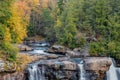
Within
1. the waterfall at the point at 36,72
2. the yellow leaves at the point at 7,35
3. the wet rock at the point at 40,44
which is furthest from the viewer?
the wet rock at the point at 40,44

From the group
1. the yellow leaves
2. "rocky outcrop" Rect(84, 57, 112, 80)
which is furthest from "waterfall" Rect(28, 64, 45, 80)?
"rocky outcrop" Rect(84, 57, 112, 80)

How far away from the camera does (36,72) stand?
28.0 metres

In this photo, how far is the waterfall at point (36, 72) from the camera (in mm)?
27641

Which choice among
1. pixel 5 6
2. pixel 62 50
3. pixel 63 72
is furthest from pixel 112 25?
pixel 5 6

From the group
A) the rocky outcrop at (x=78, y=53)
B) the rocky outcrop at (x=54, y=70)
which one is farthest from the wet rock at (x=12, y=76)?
the rocky outcrop at (x=78, y=53)

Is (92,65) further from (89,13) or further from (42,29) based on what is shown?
(42,29)

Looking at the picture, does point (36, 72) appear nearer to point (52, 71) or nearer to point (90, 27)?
point (52, 71)

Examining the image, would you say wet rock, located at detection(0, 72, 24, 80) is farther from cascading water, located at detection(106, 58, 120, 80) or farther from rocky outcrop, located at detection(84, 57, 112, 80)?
cascading water, located at detection(106, 58, 120, 80)

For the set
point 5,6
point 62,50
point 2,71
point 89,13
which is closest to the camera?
point 2,71

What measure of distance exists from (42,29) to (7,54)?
90.6 ft

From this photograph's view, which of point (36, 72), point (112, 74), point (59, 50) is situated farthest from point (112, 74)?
point (59, 50)

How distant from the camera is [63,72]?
28.0 m

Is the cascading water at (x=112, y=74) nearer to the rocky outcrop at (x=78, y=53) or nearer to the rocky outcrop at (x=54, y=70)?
the rocky outcrop at (x=54, y=70)

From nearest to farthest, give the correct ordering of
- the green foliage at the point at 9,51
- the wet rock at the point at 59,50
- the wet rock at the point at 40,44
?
the green foliage at the point at 9,51 < the wet rock at the point at 59,50 < the wet rock at the point at 40,44
